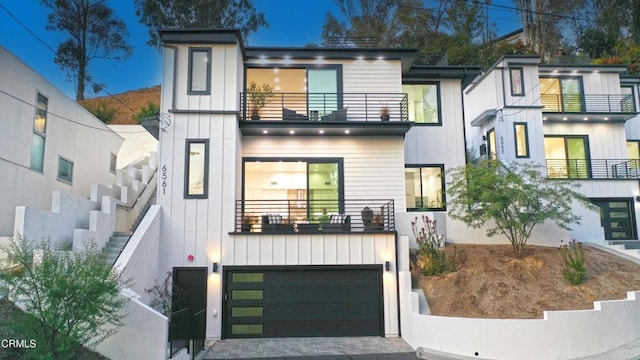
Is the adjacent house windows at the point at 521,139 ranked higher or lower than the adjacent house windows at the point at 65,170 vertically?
higher

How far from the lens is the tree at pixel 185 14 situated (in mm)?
29203

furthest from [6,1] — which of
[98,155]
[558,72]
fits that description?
[558,72]

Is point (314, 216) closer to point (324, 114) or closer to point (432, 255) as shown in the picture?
point (324, 114)

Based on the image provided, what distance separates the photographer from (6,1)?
38.2 m

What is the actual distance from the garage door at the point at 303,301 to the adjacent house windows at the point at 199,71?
16.1 ft

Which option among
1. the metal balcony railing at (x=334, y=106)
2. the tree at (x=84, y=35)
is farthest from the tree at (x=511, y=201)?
the tree at (x=84, y=35)

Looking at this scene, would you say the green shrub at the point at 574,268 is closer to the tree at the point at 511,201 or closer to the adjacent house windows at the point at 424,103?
the tree at the point at 511,201

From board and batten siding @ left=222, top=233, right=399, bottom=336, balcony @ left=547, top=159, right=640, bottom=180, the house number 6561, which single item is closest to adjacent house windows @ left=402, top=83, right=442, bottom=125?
board and batten siding @ left=222, top=233, right=399, bottom=336

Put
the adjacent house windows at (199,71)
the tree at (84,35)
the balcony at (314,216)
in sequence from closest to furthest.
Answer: the balcony at (314,216) < the adjacent house windows at (199,71) < the tree at (84,35)

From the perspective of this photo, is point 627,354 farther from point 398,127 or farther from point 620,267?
point 398,127

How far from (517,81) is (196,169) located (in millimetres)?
13342

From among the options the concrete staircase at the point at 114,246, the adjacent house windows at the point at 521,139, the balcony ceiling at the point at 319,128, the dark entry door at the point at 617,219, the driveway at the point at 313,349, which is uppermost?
the adjacent house windows at the point at 521,139

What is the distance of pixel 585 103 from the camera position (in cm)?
1900

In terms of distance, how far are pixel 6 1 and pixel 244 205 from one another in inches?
1569
